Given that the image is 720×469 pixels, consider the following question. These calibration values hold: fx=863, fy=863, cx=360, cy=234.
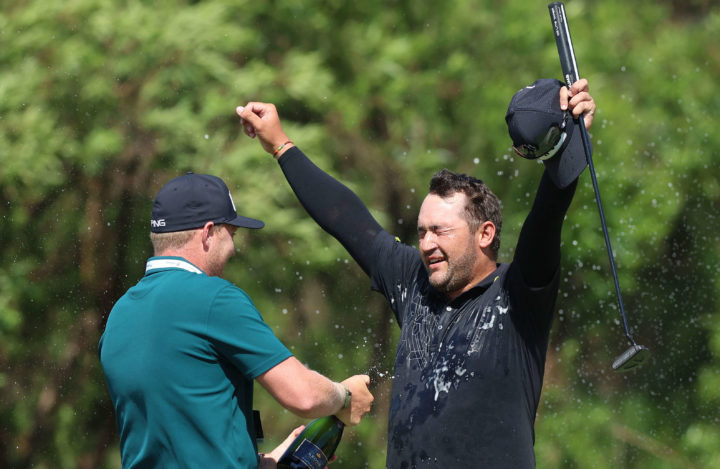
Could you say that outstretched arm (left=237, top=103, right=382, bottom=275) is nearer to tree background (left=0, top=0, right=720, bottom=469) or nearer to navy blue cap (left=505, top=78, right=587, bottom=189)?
navy blue cap (left=505, top=78, right=587, bottom=189)

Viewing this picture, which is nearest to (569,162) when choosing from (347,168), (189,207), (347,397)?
(347,397)

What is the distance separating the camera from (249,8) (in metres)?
6.49

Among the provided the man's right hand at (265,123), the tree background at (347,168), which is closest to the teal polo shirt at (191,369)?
the man's right hand at (265,123)

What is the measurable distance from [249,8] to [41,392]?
334cm

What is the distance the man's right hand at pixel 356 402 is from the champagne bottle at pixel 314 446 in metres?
0.06

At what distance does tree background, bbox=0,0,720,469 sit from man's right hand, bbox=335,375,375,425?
3.77 metres

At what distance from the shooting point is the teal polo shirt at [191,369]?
210 centimetres

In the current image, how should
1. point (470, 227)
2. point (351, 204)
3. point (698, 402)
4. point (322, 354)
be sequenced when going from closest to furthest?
1. point (470, 227)
2. point (351, 204)
3. point (698, 402)
4. point (322, 354)

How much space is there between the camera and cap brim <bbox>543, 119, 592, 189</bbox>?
2.16 meters

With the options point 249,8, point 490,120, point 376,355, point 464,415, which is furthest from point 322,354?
point 464,415

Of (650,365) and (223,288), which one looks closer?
(223,288)

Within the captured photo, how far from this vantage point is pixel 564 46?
231cm

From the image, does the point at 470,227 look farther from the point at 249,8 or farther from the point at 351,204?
the point at 249,8

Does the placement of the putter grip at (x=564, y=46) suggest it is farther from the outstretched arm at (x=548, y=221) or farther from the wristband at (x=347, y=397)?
the wristband at (x=347, y=397)
